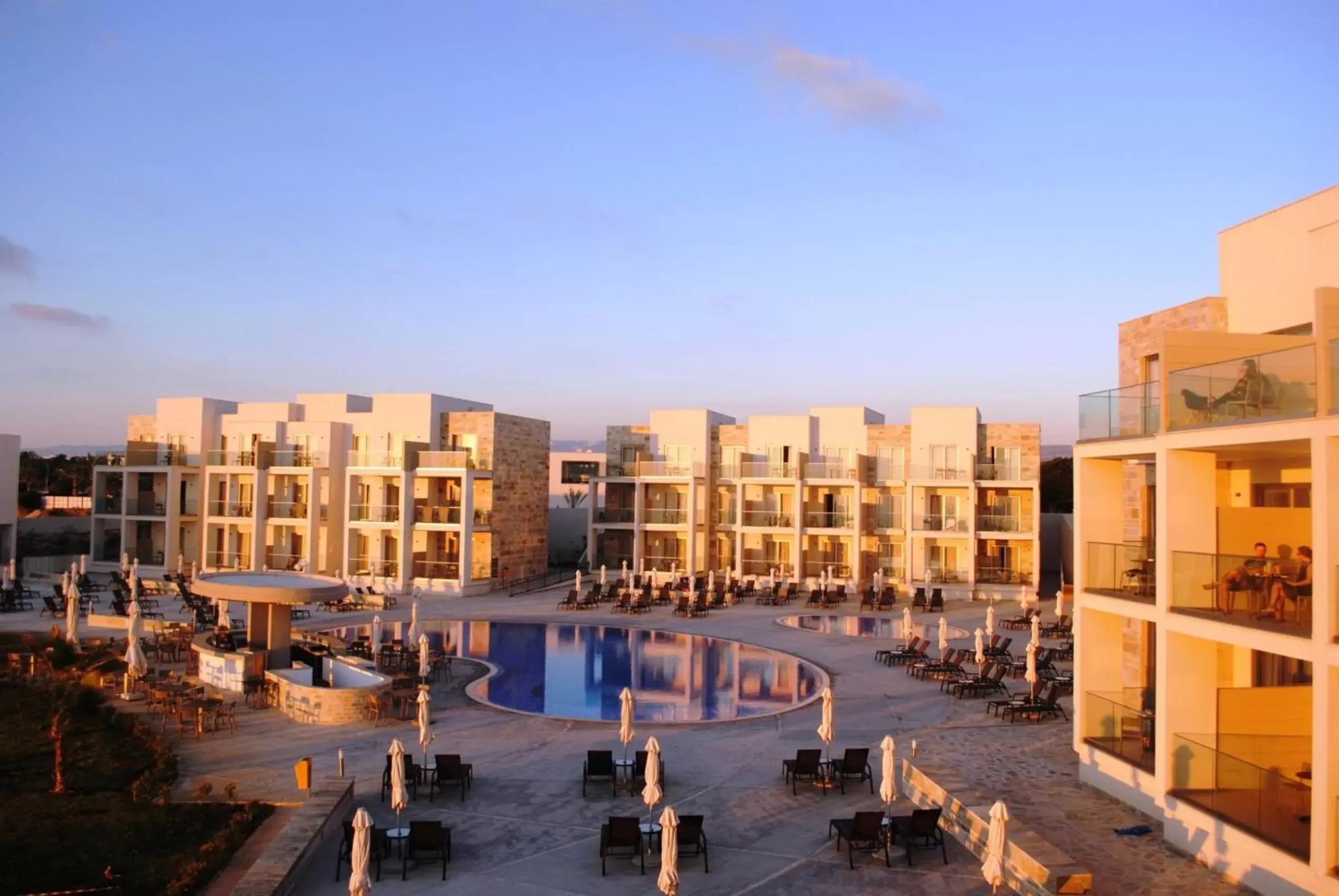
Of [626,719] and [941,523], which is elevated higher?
[941,523]

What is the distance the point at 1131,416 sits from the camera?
531 inches

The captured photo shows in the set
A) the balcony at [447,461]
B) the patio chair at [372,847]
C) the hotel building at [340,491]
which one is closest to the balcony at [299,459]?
the hotel building at [340,491]

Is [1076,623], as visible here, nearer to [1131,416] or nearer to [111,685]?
[1131,416]

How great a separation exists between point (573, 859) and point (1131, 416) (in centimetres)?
937

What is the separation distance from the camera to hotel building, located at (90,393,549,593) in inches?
1585

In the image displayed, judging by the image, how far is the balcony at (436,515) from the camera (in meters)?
40.0

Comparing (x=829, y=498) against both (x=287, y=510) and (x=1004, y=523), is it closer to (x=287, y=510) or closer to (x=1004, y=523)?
(x=1004, y=523)

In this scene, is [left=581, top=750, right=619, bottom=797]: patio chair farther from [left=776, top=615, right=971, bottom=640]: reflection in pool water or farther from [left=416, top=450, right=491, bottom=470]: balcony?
[left=416, top=450, right=491, bottom=470]: balcony

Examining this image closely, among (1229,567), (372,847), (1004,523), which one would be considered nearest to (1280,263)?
(1229,567)

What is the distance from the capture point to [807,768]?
14.2m

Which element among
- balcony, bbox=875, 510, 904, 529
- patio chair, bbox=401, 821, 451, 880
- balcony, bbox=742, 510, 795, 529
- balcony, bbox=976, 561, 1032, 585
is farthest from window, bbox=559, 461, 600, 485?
patio chair, bbox=401, 821, 451, 880

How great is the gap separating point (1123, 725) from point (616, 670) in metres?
13.5

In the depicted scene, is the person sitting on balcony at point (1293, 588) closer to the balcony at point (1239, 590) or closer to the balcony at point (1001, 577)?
the balcony at point (1239, 590)

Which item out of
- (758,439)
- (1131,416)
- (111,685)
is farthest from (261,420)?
(1131,416)
